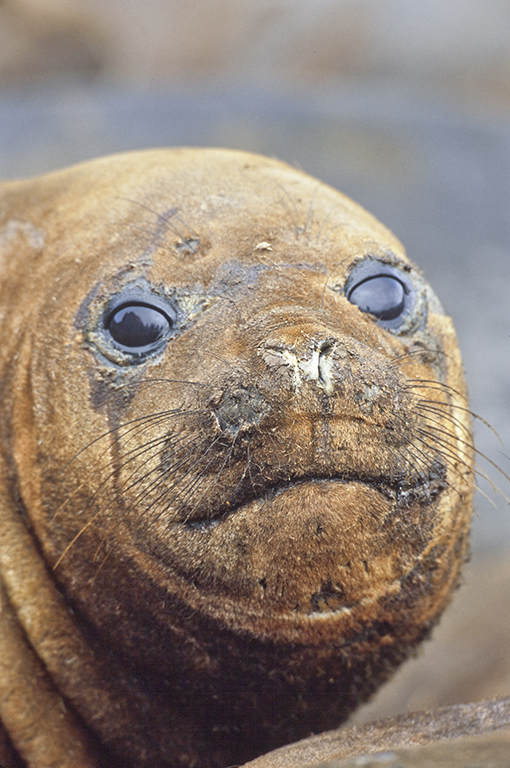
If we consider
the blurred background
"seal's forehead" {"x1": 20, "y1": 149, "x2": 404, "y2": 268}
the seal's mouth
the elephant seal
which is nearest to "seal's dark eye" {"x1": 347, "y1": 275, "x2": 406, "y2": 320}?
the elephant seal

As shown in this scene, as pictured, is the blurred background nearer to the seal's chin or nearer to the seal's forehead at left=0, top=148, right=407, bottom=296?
the seal's forehead at left=0, top=148, right=407, bottom=296

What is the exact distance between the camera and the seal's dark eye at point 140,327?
2852 millimetres

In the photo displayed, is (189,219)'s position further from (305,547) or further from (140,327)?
(305,547)

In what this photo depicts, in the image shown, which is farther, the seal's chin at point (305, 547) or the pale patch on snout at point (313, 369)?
the seal's chin at point (305, 547)

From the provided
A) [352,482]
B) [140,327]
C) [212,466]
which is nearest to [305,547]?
[352,482]

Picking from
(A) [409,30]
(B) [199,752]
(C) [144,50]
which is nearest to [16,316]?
(B) [199,752]

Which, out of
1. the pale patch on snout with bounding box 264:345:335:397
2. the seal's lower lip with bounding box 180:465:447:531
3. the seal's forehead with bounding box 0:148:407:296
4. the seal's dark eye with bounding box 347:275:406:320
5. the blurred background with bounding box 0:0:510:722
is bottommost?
the seal's lower lip with bounding box 180:465:447:531

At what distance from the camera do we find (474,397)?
6.43m

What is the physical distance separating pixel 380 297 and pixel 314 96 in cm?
622

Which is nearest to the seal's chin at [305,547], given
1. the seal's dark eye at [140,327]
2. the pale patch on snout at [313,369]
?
the pale patch on snout at [313,369]

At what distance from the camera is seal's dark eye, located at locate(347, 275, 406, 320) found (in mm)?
2980

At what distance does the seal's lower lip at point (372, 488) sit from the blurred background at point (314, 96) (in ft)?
15.4

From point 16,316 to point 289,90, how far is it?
6211mm

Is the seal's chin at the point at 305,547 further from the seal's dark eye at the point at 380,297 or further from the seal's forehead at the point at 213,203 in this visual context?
the seal's forehead at the point at 213,203
